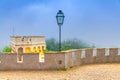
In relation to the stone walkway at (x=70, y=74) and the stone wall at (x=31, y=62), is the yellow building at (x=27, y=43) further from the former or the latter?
the stone walkway at (x=70, y=74)

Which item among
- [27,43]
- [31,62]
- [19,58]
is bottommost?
[31,62]

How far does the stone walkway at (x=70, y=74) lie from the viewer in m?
12.2

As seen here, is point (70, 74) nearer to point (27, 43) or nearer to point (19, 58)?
point (19, 58)

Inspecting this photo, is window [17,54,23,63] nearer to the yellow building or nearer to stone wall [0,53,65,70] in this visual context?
stone wall [0,53,65,70]

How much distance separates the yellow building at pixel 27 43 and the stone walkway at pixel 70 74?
1919 centimetres

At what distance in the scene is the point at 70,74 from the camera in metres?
13.1

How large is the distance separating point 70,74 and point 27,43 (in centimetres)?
2107

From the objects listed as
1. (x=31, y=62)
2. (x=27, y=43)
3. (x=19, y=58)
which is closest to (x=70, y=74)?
(x=31, y=62)

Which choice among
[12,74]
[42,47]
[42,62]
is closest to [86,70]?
[42,62]

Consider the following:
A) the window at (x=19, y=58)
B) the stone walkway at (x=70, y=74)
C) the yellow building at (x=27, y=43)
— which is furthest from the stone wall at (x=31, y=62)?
the yellow building at (x=27, y=43)

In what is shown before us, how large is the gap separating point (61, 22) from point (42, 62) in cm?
242

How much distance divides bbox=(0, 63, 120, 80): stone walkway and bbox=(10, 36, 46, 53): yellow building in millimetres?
19192

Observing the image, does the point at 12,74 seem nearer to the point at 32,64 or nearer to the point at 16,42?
the point at 32,64

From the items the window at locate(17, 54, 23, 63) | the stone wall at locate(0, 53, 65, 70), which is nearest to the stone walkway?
the stone wall at locate(0, 53, 65, 70)
